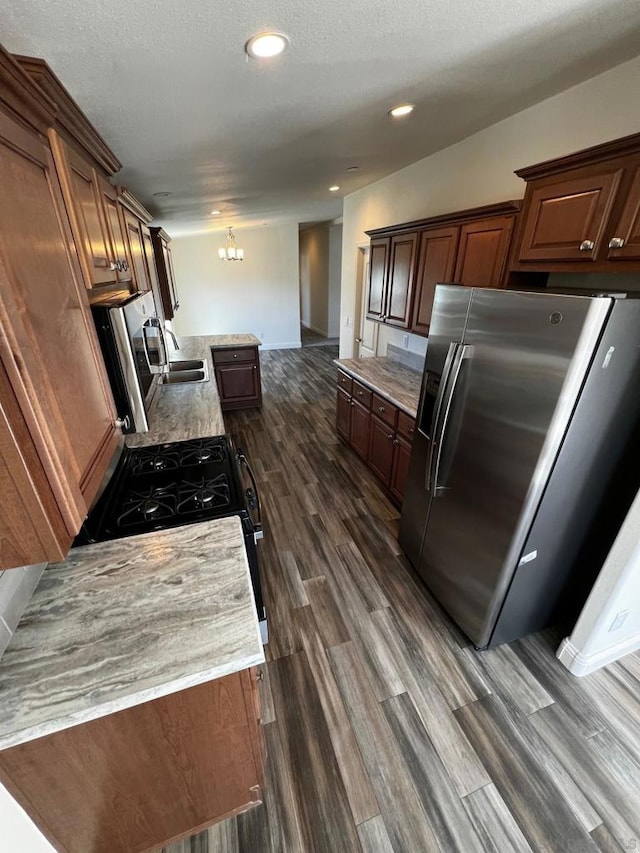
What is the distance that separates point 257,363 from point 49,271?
13.5 feet

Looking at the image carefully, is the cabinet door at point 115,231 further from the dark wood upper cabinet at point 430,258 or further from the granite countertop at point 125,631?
the dark wood upper cabinet at point 430,258

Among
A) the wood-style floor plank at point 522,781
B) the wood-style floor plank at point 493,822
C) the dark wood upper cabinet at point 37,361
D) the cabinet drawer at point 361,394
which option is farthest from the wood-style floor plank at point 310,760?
the cabinet drawer at point 361,394

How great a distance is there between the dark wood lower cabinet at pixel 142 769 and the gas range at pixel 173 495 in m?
0.59

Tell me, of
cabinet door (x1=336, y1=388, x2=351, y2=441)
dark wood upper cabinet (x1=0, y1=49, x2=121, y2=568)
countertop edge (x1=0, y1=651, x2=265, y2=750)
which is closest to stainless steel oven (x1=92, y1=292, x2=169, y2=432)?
dark wood upper cabinet (x1=0, y1=49, x2=121, y2=568)

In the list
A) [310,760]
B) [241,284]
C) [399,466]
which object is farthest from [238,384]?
[310,760]

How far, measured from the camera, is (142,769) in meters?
1.02

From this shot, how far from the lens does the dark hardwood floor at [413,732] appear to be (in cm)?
131

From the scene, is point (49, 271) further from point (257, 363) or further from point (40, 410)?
point (257, 363)

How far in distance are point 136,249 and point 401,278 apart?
2.04 m

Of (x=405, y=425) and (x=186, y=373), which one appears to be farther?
(x=186, y=373)

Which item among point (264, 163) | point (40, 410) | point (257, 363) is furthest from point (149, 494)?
point (257, 363)

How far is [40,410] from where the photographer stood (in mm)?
734

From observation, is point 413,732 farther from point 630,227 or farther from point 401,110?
point 401,110

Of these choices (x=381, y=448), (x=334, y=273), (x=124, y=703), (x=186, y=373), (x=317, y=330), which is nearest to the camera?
(x=124, y=703)
